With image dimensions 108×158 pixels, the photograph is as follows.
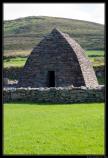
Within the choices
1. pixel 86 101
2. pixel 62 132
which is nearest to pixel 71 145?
pixel 62 132

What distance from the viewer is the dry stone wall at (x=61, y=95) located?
75.3 feet

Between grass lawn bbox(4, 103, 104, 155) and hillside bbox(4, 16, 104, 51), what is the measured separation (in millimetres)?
76929

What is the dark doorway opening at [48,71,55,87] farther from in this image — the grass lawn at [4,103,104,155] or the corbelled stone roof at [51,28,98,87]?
the grass lawn at [4,103,104,155]

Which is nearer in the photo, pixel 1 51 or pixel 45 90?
pixel 1 51

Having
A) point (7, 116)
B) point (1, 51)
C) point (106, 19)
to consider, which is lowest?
point (7, 116)

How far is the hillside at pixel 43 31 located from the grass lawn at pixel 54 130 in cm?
7693

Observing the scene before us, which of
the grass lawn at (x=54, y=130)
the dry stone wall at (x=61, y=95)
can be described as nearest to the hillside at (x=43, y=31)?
the dry stone wall at (x=61, y=95)

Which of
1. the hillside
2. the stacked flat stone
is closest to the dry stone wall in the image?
the stacked flat stone

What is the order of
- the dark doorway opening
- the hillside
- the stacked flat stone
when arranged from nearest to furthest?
the stacked flat stone
the dark doorway opening
the hillside

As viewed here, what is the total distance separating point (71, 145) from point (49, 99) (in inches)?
495

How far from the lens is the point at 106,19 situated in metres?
5.04

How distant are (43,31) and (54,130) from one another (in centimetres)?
10734

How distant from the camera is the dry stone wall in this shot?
22953 millimetres

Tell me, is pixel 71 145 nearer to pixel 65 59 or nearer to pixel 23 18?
pixel 65 59
